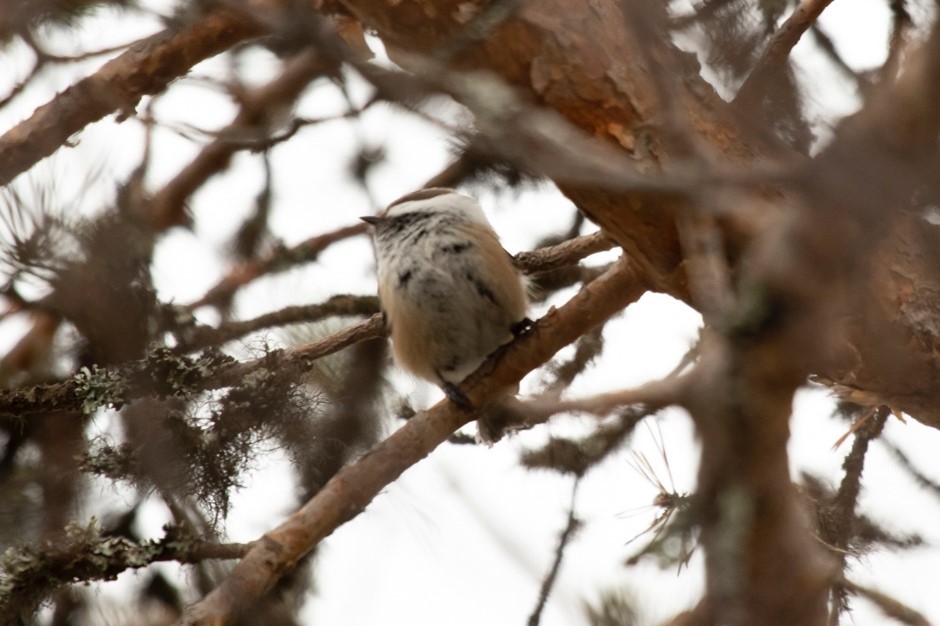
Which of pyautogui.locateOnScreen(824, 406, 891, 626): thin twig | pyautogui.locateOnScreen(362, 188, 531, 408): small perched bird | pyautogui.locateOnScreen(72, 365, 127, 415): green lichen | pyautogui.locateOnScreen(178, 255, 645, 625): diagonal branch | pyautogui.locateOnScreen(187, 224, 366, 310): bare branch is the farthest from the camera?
pyautogui.locateOnScreen(362, 188, 531, 408): small perched bird

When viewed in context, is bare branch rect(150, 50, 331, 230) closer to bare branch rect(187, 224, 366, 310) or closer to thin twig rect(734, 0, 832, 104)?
bare branch rect(187, 224, 366, 310)

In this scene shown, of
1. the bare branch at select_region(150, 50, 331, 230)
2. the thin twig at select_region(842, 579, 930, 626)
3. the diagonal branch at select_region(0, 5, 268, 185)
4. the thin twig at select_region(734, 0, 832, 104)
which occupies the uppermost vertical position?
the bare branch at select_region(150, 50, 331, 230)

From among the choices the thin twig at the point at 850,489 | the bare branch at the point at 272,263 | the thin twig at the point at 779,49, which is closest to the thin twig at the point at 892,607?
the thin twig at the point at 850,489

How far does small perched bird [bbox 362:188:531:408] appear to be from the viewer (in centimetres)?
381

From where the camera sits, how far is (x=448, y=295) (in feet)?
12.6

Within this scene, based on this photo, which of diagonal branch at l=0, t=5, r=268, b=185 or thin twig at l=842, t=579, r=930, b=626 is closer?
thin twig at l=842, t=579, r=930, b=626

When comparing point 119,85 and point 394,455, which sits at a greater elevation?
point 119,85

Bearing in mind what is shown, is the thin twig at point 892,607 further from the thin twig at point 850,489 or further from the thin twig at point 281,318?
the thin twig at point 281,318

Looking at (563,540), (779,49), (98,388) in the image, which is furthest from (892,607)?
(98,388)

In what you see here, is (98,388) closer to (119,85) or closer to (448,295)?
(119,85)

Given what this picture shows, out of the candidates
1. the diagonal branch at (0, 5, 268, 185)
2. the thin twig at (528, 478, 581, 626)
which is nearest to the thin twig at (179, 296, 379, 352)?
the diagonal branch at (0, 5, 268, 185)

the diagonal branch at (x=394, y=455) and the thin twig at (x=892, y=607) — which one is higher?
the diagonal branch at (x=394, y=455)

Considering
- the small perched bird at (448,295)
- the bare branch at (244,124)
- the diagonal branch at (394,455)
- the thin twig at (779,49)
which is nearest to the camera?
the thin twig at (779,49)

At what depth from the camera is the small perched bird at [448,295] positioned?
3.81 meters
